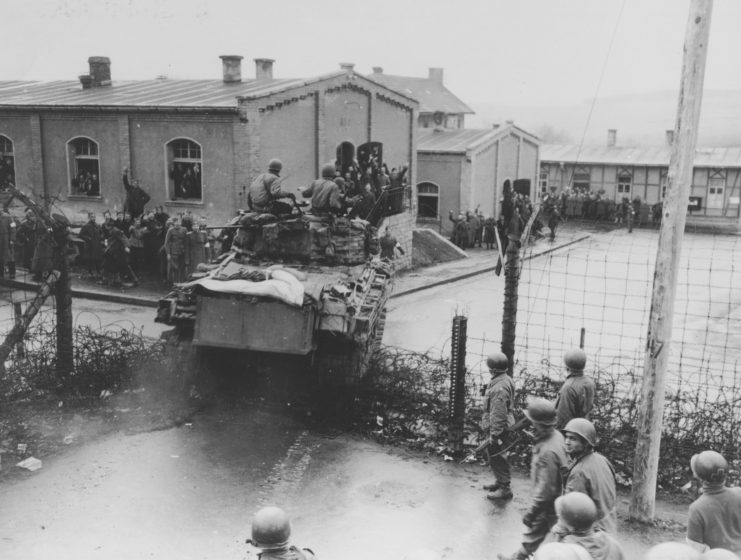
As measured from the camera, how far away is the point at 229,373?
39.9ft

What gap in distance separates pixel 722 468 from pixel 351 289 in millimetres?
7100

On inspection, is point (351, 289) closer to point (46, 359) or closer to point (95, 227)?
point (46, 359)

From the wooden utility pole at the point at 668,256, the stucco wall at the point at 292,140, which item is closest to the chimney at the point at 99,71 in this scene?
the stucco wall at the point at 292,140

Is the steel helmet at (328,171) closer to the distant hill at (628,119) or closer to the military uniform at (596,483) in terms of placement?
the military uniform at (596,483)

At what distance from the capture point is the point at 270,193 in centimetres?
1330

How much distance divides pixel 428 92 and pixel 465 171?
30.9 meters

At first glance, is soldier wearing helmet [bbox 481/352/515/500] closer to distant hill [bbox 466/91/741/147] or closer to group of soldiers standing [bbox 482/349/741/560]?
group of soldiers standing [bbox 482/349/741/560]

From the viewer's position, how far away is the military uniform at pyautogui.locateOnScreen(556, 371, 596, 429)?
334 inches

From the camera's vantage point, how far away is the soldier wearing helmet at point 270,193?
13.2 metres

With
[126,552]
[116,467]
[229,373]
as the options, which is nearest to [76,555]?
[126,552]

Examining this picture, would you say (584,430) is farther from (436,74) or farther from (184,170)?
(436,74)

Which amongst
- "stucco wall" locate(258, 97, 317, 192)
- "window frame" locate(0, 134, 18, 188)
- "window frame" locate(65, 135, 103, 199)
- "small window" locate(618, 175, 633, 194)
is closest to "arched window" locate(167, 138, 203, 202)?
"stucco wall" locate(258, 97, 317, 192)

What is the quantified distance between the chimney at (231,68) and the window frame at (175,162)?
4394 mm

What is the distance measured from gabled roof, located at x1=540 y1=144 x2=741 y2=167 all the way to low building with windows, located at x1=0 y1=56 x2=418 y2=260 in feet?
70.1
